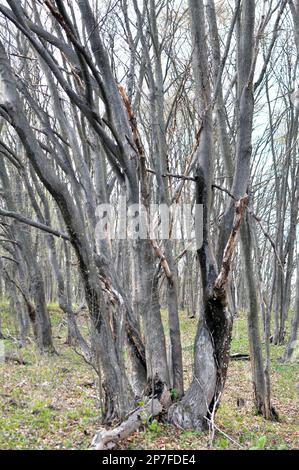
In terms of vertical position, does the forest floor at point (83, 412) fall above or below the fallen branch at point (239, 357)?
above

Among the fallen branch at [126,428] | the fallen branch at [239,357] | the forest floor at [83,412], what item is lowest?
the fallen branch at [239,357]

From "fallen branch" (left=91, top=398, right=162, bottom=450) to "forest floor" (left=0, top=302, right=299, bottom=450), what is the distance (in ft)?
0.35

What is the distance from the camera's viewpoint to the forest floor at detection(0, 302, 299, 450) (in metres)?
5.11

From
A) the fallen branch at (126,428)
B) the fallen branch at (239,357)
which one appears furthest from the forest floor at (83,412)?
the fallen branch at (239,357)

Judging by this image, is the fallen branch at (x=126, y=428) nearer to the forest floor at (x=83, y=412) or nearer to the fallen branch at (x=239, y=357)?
the forest floor at (x=83, y=412)

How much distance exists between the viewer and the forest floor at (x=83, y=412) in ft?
16.8

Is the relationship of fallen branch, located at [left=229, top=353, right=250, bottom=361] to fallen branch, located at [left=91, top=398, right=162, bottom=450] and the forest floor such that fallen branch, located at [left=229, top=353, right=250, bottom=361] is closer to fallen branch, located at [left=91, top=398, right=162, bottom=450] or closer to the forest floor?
the forest floor

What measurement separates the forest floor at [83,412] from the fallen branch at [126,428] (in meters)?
0.11

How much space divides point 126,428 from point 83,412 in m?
1.73

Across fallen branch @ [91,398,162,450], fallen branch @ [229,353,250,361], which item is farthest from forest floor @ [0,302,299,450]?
fallen branch @ [229,353,250,361]

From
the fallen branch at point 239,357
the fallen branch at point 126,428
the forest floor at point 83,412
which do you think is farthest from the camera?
the fallen branch at point 239,357

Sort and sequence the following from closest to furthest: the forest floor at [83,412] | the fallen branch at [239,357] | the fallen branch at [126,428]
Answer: the fallen branch at [126,428] < the forest floor at [83,412] < the fallen branch at [239,357]
